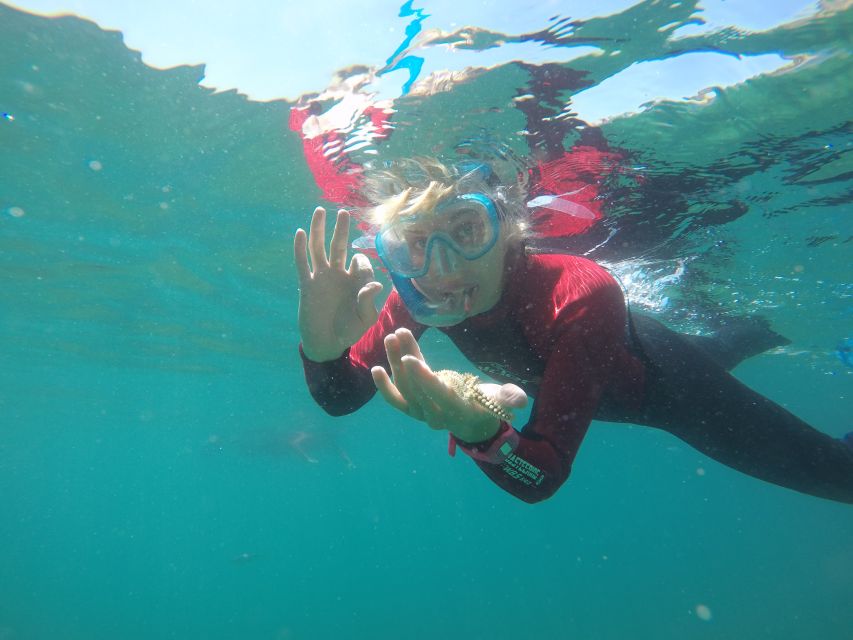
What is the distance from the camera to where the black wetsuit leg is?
4.53 metres

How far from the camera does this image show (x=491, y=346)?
4613mm

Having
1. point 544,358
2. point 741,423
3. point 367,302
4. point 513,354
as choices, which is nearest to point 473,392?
point 367,302

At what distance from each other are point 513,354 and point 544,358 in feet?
1.53

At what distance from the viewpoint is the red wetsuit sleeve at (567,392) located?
2.49 m

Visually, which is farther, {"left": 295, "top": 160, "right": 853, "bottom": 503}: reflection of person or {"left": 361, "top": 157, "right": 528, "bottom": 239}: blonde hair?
{"left": 361, "top": 157, "right": 528, "bottom": 239}: blonde hair

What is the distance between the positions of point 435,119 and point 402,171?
144cm

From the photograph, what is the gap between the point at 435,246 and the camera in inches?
150

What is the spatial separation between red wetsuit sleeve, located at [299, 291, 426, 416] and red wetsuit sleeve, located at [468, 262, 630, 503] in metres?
1.58

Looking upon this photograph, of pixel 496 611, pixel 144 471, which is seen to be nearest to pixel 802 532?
pixel 496 611

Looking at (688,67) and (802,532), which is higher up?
(688,67)

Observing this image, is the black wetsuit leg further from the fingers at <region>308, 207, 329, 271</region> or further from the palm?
the fingers at <region>308, 207, 329, 271</region>

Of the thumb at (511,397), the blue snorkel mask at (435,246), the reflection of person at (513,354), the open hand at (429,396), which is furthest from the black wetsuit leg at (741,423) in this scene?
the open hand at (429,396)

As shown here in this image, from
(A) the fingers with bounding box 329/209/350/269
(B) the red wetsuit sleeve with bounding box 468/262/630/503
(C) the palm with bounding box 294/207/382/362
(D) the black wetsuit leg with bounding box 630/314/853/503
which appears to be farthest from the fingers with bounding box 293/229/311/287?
(D) the black wetsuit leg with bounding box 630/314/853/503

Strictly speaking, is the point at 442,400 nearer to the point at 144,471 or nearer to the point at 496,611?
the point at 496,611
